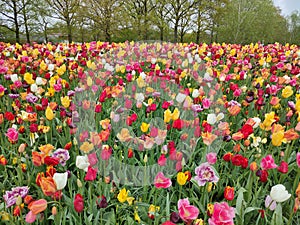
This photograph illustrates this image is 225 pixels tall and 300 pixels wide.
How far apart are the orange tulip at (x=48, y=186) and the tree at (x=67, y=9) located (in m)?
20.4

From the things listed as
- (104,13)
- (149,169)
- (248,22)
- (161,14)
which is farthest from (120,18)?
(149,169)

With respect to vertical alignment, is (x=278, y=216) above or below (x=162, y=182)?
below

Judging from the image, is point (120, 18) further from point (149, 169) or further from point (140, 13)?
point (149, 169)

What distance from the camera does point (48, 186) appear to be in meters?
1.26

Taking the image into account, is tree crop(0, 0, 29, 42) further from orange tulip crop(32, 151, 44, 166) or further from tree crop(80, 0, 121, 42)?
orange tulip crop(32, 151, 44, 166)

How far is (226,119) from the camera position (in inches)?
110

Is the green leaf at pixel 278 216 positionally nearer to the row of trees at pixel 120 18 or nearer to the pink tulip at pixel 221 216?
the pink tulip at pixel 221 216

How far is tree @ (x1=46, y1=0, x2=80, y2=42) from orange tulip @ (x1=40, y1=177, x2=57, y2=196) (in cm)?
2040

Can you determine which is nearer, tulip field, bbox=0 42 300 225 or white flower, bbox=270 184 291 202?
white flower, bbox=270 184 291 202

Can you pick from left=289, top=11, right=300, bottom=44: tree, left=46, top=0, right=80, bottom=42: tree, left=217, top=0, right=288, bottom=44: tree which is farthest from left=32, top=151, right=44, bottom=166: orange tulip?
left=289, top=11, right=300, bottom=44: tree

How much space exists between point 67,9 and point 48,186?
21.3 meters

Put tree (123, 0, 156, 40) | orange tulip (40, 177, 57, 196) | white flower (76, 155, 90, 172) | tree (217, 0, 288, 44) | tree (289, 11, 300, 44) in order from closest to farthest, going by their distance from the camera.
→ orange tulip (40, 177, 57, 196) < white flower (76, 155, 90, 172) < tree (123, 0, 156, 40) < tree (217, 0, 288, 44) < tree (289, 11, 300, 44)

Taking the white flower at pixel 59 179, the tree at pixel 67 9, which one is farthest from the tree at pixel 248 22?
the white flower at pixel 59 179

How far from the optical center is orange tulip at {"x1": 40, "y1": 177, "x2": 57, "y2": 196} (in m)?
1.25
